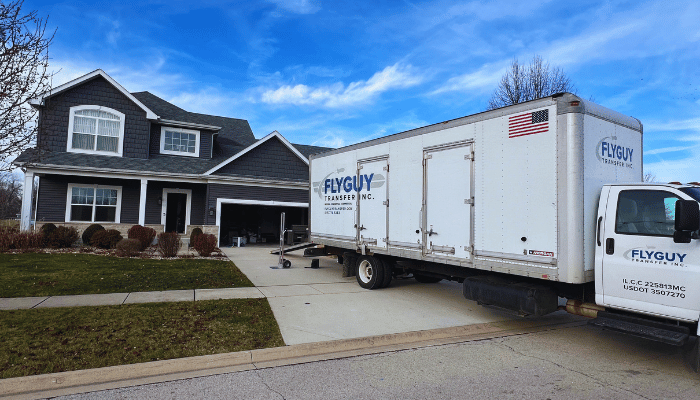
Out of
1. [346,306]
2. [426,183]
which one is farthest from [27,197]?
A: [426,183]

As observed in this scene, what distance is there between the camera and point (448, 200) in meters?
7.44

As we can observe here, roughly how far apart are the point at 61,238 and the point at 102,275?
7088 mm

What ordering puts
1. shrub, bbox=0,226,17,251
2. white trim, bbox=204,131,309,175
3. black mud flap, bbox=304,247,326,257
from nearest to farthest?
black mud flap, bbox=304,247,326,257, shrub, bbox=0,226,17,251, white trim, bbox=204,131,309,175

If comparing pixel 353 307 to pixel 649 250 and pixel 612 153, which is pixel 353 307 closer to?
pixel 649 250

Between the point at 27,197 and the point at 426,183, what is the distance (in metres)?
17.1

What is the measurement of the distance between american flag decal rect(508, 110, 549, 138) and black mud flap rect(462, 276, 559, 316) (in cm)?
236

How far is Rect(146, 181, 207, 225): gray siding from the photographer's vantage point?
19.7 meters

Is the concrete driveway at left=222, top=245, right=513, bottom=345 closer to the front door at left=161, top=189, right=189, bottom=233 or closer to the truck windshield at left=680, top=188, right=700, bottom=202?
the truck windshield at left=680, top=188, right=700, bottom=202

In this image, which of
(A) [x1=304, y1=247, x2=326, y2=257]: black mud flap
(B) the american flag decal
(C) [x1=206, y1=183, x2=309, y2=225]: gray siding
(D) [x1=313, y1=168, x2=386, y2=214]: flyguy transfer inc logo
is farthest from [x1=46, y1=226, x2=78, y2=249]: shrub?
(B) the american flag decal

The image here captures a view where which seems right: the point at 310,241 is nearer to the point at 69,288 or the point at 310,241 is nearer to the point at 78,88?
the point at 69,288

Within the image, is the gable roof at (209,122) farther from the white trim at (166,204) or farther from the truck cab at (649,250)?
the truck cab at (649,250)

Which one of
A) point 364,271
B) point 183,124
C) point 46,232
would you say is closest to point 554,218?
point 364,271

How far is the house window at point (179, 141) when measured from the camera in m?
20.6

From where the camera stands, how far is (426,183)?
7957 mm
